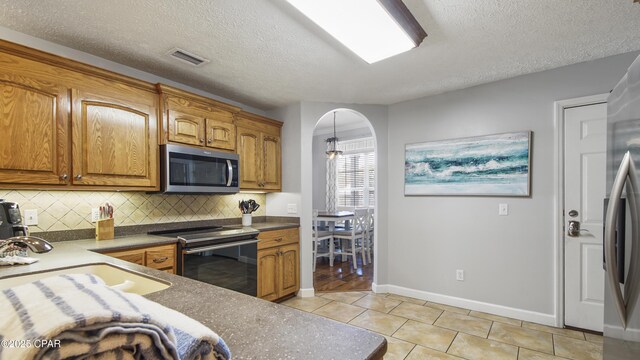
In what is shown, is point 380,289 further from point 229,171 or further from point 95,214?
point 95,214

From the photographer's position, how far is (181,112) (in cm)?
265

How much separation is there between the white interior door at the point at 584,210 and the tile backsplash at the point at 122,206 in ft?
10.9

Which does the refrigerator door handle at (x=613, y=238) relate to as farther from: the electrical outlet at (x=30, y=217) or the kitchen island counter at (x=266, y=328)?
the electrical outlet at (x=30, y=217)

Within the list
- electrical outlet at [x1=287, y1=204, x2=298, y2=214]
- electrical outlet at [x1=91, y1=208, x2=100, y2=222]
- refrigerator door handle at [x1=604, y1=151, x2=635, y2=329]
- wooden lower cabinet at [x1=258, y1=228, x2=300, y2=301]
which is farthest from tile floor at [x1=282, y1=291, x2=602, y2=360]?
electrical outlet at [x1=91, y1=208, x2=100, y2=222]

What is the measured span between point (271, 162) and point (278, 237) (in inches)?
36.3

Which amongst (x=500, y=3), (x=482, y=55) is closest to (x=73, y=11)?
(x=500, y=3)

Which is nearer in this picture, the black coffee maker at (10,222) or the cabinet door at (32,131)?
the black coffee maker at (10,222)

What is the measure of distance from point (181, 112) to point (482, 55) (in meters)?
2.62

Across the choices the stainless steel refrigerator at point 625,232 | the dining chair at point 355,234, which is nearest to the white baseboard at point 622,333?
the stainless steel refrigerator at point 625,232

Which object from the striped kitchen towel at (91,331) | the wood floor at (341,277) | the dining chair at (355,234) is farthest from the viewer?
the dining chair at (355,234)

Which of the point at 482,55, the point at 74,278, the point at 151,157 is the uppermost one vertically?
the point at 482,55

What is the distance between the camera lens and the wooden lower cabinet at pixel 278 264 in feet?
9.85

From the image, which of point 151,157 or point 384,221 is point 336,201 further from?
point 151,157

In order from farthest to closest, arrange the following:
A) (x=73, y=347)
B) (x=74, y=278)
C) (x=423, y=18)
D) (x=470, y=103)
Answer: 1. (x=470, y=103)
2. (x=423, y=18)
3. (x=74, y=278)
4. (x=73, y=347)
